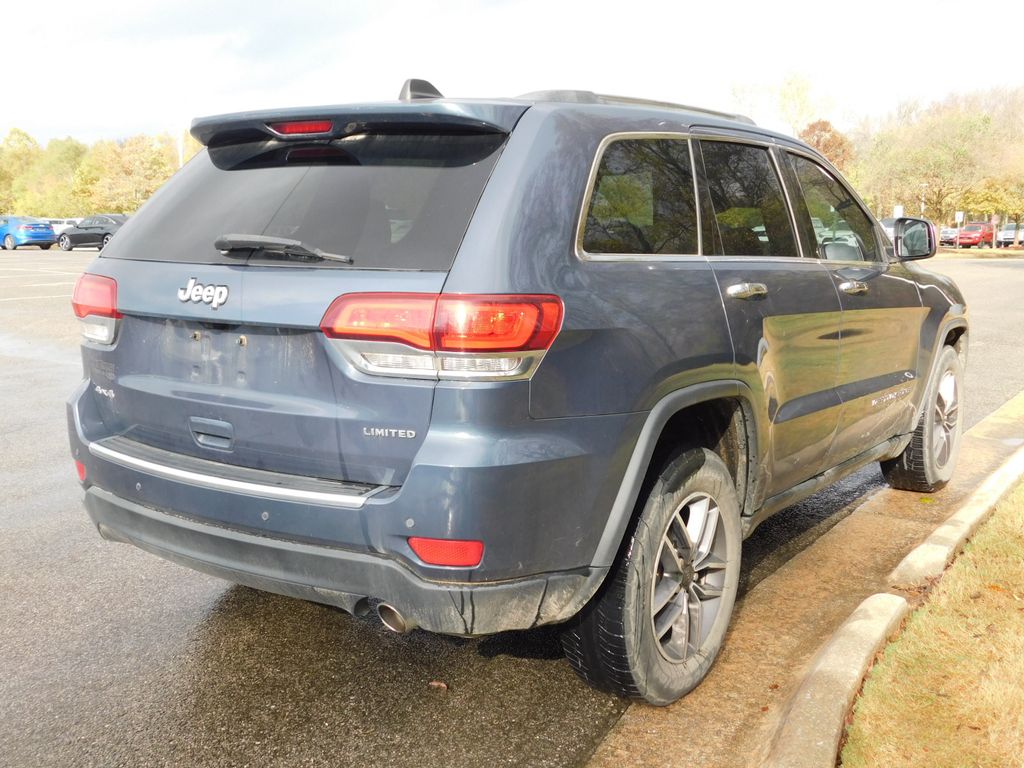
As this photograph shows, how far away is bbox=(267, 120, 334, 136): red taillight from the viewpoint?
301 centimetres

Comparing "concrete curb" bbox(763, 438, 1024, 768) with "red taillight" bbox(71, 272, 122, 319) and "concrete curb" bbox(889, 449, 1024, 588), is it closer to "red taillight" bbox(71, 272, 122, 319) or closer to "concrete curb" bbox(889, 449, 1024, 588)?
"concrete curb" bbox(889, 449, 1024, 588)

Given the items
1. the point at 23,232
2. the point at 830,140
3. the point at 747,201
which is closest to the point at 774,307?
the point at 747,201

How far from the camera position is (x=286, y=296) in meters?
2.83

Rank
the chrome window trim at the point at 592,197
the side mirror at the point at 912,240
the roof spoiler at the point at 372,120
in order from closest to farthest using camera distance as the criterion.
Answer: the roof spoiler at the point at 372,120 < the chrome window trim at the point at 592,197 < the side mirror at the point at 912,240

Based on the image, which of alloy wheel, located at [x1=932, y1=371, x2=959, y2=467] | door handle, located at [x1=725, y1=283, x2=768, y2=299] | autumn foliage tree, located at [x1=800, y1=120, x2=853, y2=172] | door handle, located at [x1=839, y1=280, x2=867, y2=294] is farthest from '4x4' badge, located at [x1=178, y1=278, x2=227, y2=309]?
autumn foliage tree, located at [x1=800, y1=120, x2=853, y2=172]

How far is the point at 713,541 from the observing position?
3564 millimetres

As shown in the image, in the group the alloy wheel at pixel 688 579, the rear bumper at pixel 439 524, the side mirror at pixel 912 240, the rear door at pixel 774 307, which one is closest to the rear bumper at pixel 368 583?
the rear bumper at pixel 439 524

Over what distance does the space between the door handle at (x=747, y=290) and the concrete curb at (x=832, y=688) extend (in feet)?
4.04

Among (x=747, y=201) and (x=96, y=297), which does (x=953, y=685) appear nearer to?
(x=747, y=201)

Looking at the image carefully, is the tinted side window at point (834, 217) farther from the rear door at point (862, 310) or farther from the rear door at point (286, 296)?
the rear door at point (286, 296)

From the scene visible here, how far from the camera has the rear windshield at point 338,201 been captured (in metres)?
2.79

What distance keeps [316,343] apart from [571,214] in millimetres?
820

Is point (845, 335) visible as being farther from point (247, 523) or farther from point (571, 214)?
point (247, 523)

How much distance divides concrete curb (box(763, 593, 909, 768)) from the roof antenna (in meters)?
2.25
